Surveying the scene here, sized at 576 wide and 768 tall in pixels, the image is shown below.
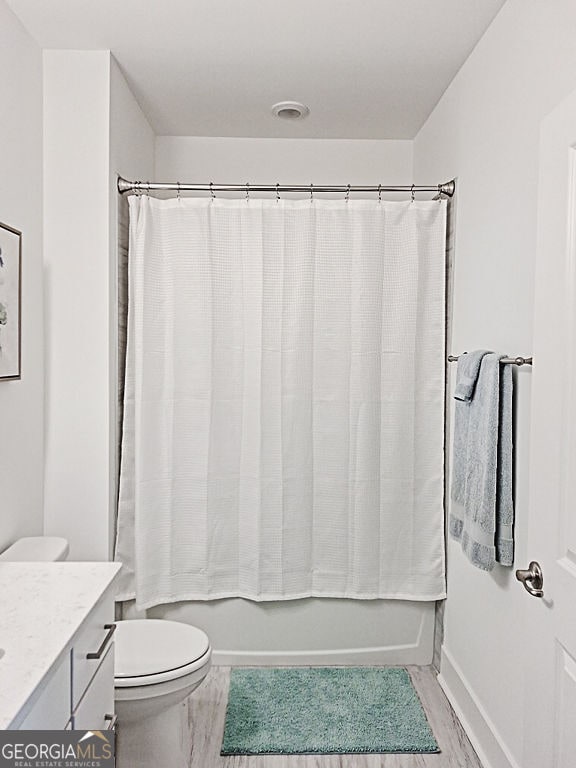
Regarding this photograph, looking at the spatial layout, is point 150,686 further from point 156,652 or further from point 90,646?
point 90,646

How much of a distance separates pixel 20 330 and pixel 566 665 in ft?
6.21

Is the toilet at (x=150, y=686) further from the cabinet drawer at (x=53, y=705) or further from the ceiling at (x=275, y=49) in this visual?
the ceiling at (x=275, y=49)

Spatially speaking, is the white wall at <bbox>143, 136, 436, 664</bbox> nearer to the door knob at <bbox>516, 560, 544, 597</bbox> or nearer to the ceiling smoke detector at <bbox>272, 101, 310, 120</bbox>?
the door knob at <bbox>516, 560, 544, 597</bbox>

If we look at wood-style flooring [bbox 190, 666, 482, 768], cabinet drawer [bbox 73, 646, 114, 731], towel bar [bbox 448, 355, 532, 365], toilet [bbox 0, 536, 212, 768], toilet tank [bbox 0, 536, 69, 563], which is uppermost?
towel bar [bbox 448, 355, 532, 365]

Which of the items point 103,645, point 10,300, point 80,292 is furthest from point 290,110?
point 103,645

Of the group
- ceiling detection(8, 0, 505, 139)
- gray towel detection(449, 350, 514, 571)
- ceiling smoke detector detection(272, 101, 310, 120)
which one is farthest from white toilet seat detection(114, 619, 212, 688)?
ceiling smoke detector detection(272, 101, 310, 120)

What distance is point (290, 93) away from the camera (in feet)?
9.89

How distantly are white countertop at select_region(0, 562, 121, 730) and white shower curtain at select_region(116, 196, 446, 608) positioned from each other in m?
1.01

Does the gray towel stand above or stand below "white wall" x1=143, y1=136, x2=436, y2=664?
above

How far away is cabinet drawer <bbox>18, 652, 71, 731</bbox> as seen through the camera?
4.10 ft

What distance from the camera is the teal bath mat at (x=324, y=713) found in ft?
8.04

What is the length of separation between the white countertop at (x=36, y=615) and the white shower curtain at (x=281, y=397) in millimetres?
1012

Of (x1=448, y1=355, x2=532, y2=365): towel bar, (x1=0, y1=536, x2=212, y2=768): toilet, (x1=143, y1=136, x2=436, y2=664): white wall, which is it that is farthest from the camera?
(x1=143, y1=136, x2=436, y2=664): white wall

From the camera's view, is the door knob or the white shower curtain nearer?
the door knob
